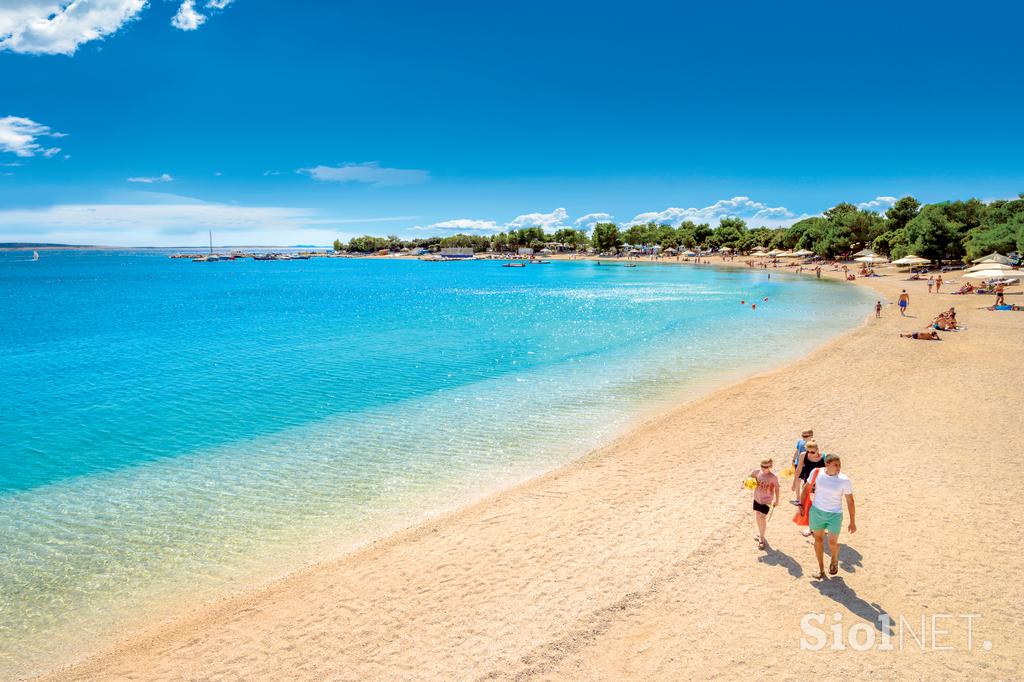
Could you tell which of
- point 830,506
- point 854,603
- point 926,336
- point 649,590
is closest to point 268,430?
point 649,590

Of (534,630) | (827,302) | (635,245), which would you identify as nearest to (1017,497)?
(534,630)

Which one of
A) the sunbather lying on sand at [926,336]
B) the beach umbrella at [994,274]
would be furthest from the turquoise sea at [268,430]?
the beach umbrella at [994,274]

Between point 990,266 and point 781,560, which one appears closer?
point 781,560

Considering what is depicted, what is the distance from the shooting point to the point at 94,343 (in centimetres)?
3547

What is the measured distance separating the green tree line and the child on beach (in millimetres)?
54833

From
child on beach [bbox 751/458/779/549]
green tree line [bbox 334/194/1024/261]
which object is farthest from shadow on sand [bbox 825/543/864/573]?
green tree line [bbox 334/194/1024/261]

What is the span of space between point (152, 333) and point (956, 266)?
8571 cm

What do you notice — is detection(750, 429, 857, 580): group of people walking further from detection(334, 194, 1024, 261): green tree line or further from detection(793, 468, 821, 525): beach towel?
detection(334, 194, 1024, 261): green tree line

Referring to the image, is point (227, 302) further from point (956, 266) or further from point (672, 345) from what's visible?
point (956, 266)

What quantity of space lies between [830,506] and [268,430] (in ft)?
50.4

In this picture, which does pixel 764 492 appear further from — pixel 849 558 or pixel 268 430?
pixel 268 430

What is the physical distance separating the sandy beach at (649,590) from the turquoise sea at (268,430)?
4.50ft

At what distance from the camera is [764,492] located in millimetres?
8133

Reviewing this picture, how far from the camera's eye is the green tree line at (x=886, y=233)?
58031 millimetres
